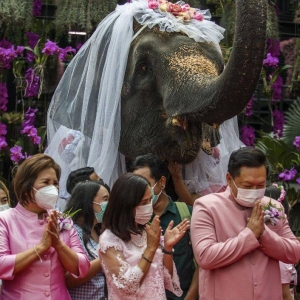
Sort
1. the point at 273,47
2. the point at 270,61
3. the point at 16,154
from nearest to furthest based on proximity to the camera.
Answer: the point at 16,154 → the point at 270,61 → the point at 273,47

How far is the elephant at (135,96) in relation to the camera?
23.5 feet

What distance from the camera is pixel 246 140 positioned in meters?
9.63

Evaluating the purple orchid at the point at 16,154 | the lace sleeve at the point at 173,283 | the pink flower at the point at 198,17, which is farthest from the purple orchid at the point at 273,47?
the lace sleeve at the point at 173,283

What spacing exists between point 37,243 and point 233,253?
1.05 meters

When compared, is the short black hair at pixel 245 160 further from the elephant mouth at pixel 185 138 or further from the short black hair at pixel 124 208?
the elephant mouth at pixel 185 138

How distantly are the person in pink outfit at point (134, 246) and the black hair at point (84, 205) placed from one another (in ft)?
1.80

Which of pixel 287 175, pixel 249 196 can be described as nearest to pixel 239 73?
pixel 249 196

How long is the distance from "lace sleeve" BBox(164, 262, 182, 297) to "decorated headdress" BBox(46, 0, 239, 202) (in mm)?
1770

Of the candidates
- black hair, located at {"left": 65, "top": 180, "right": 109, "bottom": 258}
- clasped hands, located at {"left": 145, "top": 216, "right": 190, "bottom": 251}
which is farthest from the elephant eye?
clasped hands, located at {"left": 145, "top": 216, "right": 190, "bottom": 251}

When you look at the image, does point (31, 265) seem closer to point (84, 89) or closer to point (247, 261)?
point (247, 261)

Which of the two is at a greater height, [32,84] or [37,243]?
[37,243]

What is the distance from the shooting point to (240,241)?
215 inches

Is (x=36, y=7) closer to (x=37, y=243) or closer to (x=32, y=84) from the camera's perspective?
(x=32, y=84)

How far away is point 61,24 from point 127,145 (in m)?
2.17
